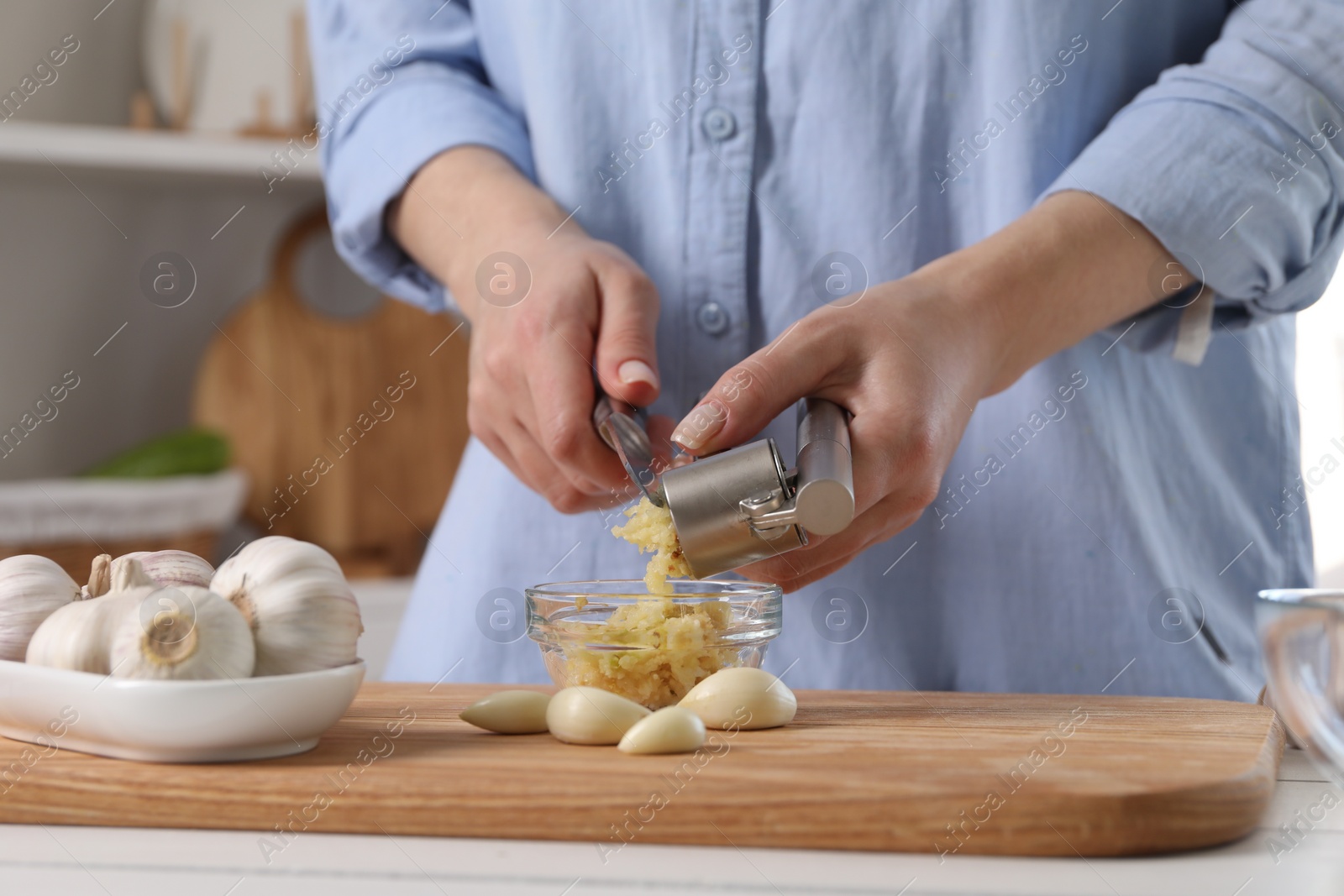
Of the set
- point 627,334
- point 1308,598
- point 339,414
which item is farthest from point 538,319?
point 339,414

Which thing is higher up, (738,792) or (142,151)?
(142,151)

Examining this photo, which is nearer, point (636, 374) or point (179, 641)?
point (179, 641)

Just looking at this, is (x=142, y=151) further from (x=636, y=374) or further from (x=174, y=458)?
(x=636, y=374)

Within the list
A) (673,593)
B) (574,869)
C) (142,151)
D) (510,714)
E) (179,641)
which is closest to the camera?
(574,869)

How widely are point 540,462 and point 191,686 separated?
35cm

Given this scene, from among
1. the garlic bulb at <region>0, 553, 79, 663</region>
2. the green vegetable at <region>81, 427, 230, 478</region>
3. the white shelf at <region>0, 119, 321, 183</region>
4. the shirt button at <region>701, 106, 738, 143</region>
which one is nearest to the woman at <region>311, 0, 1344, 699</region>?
the shirt button at <region>701, 106, 738, 143</region>

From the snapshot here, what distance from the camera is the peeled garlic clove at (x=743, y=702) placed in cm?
75

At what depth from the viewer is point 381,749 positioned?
2.32ft

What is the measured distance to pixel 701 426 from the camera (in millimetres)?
745

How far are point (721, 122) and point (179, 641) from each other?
0.61 meters

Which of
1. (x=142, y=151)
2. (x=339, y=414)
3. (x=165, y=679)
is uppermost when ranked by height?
(x=142, y=151)

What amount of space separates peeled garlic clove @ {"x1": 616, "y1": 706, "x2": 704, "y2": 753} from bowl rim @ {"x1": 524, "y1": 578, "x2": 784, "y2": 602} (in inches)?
5.2

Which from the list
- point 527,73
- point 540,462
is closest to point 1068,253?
point 540,462

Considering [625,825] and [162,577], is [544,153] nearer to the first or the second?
[162,577]
